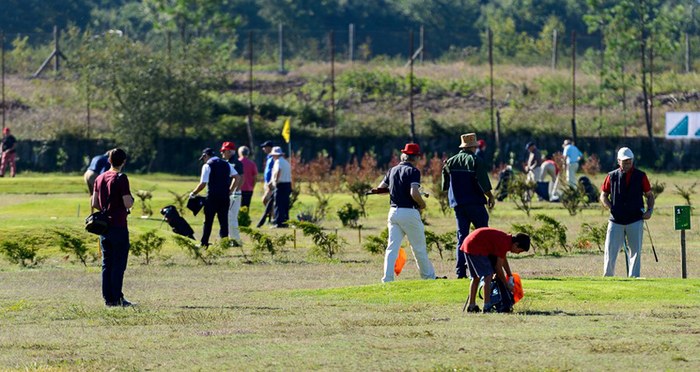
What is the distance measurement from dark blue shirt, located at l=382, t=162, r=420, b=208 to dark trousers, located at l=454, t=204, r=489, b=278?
59cm

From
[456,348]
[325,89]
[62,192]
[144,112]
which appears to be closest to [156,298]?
[456,348]

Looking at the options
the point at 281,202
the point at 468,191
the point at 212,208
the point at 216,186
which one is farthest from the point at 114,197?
the point at 281,202

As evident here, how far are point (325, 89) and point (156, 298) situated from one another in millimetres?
48856

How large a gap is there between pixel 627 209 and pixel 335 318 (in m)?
5.84

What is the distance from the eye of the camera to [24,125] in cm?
5950

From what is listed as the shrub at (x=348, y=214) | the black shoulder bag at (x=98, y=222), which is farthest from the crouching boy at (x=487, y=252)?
the shrub at (x=348, y=214)

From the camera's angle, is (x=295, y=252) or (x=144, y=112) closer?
(x=295, y=252)

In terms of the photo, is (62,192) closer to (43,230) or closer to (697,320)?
(43,230)

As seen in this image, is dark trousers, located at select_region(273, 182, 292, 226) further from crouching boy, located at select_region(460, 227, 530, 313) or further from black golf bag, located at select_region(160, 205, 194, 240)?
crouching boy, located at select_region(460, 227, 530, 313)

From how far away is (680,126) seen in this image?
2288 inches

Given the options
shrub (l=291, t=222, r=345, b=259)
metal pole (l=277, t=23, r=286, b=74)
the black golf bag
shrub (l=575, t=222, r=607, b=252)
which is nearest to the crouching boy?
shrub (l=291, t=222, r=345, b=259)

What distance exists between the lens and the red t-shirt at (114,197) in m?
18.1

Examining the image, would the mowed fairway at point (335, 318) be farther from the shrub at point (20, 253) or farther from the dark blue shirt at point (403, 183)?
the dark blue shirt at point (403, 183)

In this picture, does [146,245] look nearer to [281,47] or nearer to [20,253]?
[20,253]
